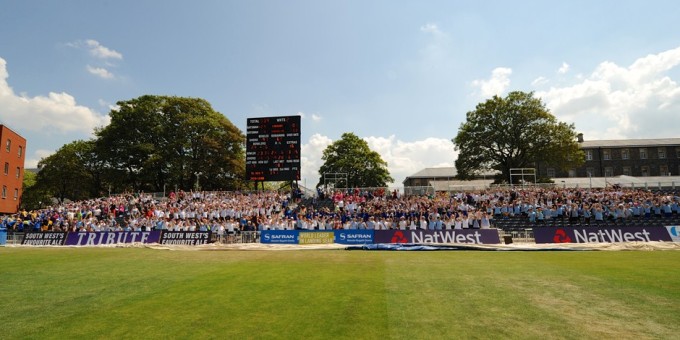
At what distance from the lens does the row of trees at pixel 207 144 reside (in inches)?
2132

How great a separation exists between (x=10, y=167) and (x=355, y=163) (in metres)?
51.7

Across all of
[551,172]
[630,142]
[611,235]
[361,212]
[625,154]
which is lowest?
[611,235]

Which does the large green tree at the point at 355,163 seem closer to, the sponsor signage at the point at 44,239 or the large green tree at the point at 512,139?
the large green tree at the point at 512,139

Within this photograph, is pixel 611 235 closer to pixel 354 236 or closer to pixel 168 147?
pixel 354 236

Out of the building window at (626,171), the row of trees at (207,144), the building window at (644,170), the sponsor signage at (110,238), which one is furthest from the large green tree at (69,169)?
the building window at (644,170)

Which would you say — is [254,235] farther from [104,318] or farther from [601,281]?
[601,281]

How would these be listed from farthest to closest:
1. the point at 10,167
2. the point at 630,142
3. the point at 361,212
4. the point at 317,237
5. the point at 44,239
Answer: the point at 630,142 → the point at 10,167 → the point at 361,212 → the point at 44,239 → the point at 317,237

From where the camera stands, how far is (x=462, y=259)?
16469 millimetres

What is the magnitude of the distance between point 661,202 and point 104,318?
36664 millimetres

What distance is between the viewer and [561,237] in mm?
22875

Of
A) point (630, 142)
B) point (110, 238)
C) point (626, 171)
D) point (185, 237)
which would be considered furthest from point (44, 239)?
point (630, 142)

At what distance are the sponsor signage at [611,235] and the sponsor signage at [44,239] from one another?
3315 cm

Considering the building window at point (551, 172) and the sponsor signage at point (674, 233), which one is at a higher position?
the building window at point (551, 172)

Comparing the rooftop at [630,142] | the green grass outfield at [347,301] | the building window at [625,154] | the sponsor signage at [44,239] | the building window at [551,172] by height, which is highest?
the rooftop at [630,142]
